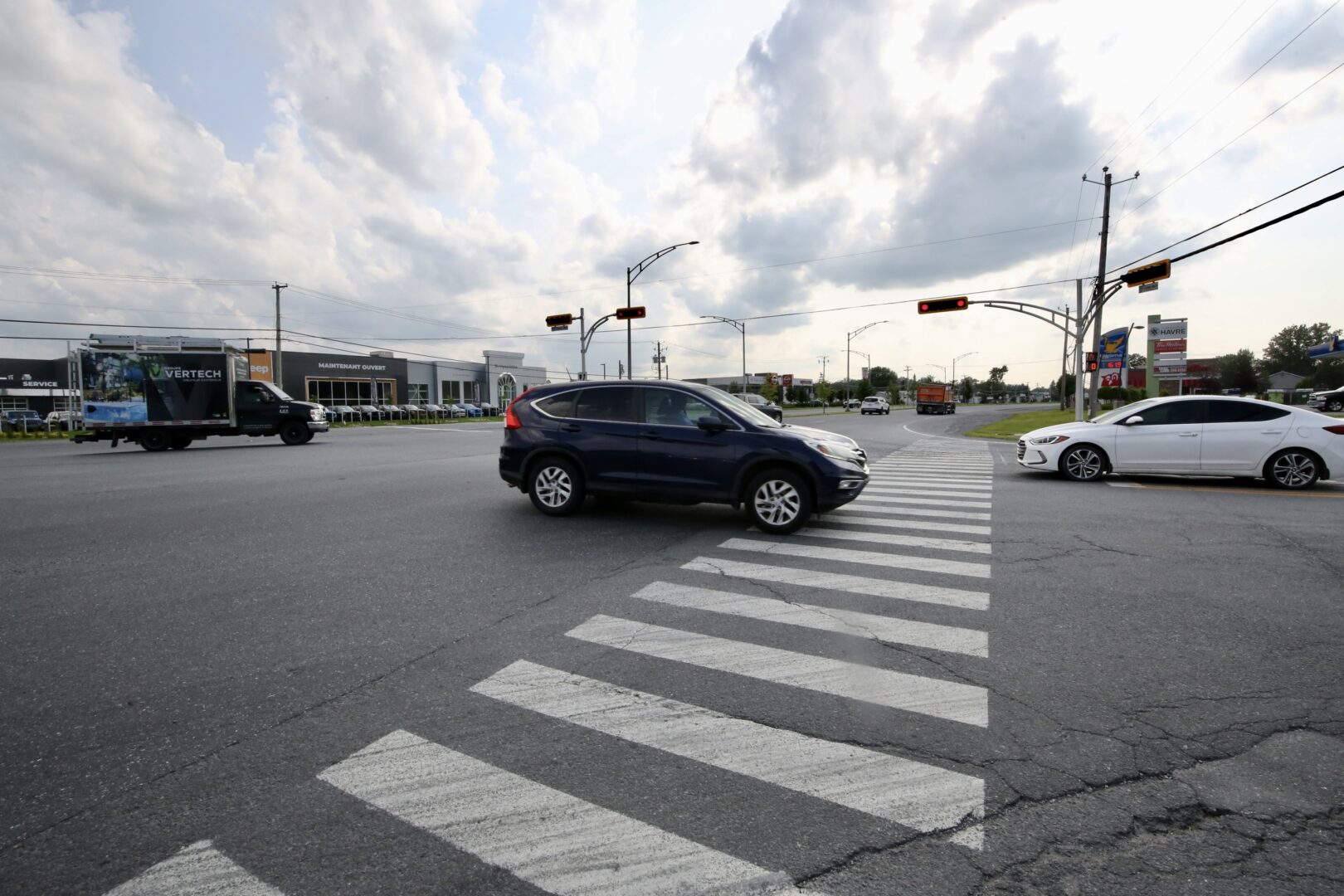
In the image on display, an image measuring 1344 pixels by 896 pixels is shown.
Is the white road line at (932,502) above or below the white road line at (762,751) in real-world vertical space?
above

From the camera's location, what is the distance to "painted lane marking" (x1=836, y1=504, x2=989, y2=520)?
8531 millimetres

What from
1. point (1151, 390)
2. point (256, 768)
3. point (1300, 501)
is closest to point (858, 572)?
point (256, 768)

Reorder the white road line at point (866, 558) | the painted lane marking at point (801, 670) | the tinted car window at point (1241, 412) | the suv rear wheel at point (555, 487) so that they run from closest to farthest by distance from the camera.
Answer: the painted lane marking at point (801, 670) < the white road line at point (866, 558) < the suv rear wheel at point (555, 487) < the tinted car window at point (1241, 412)

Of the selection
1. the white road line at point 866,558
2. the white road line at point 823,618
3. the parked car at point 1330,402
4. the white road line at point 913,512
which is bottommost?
the white road line at point 823,618

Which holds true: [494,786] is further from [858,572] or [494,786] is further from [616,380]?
[616,380]

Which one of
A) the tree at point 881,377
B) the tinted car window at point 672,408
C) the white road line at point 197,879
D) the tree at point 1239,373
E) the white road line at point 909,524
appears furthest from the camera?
the tree at point 881,377

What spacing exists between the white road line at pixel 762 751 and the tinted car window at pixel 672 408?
177 inches

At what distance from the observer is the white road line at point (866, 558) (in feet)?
19.7

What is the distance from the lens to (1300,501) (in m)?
9.45

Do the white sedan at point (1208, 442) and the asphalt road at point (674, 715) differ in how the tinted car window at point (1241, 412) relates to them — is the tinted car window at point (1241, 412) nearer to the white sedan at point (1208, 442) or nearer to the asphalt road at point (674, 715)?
the white sedan at point (1208, 442)

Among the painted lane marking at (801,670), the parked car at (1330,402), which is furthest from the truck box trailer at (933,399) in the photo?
the painted lane marking at (801,670)

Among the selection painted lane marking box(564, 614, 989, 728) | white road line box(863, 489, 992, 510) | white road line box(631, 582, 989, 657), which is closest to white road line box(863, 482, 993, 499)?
white road line box(863, 489, 992, 510)

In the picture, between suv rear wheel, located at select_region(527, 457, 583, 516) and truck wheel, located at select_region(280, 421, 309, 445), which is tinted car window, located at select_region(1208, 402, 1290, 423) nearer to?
suv rear wheel, located at select_region(527, 457, 583, 516)

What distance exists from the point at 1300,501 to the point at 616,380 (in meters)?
9.63
